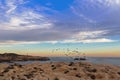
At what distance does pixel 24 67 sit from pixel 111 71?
30.6ft

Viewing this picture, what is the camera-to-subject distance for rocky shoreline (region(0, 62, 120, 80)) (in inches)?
953

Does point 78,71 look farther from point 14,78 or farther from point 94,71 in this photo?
point 14,78

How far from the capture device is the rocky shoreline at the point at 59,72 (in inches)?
953

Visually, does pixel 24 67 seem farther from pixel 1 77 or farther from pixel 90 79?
pixel 90 79

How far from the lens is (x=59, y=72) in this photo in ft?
85.0

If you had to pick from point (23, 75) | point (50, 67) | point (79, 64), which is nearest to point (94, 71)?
point (79, 64)

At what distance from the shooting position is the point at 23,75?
24.8 meters

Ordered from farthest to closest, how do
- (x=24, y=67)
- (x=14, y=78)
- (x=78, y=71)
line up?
1. (x=24, y=67)
2. (x=78, y=71)
3. (x=14, y=78)

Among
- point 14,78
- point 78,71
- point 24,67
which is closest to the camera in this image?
point 14,78

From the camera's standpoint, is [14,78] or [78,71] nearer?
[14,78]

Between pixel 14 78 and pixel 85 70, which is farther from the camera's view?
pixel 85 70

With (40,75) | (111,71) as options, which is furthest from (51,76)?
(111,71)

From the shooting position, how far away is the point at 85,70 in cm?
2670

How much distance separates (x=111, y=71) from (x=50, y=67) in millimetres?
6476
